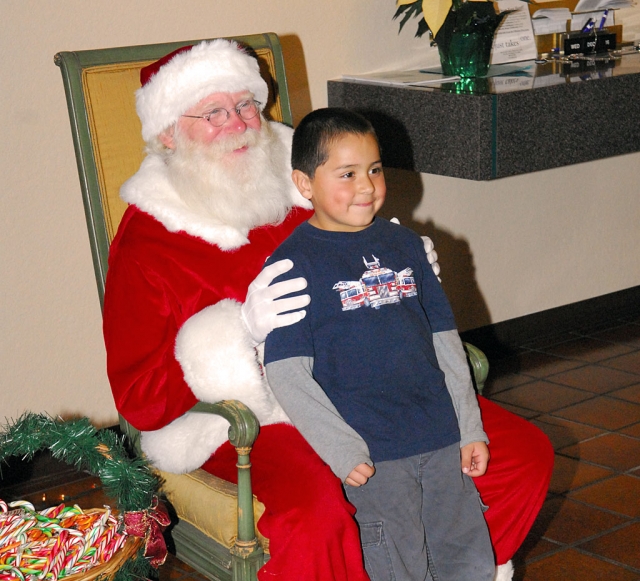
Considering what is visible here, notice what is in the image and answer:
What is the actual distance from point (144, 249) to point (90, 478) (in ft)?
3.75

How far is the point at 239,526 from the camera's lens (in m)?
1.68

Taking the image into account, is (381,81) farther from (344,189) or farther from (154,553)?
(154,553)

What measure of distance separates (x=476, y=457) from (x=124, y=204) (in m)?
0.92

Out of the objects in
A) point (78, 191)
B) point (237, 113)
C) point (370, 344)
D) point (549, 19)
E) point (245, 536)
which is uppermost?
point (549, 19)

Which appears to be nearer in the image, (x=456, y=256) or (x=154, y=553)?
(x=154, y=553)

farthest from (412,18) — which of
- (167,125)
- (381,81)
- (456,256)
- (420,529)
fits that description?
(420,529)

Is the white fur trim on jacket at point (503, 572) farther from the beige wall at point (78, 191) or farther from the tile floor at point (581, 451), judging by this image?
the beige wall at point (78, 191)

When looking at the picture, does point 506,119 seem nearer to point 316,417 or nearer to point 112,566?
point 316,417

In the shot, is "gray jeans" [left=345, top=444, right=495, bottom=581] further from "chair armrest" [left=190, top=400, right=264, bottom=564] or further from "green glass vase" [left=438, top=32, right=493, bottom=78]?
"green glass vase" [left=438, top=32, right=493, bottom=78]

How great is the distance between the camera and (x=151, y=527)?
1.73 metres

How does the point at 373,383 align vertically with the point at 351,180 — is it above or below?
below

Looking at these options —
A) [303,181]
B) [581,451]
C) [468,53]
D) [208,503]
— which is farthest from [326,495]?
[468,53]

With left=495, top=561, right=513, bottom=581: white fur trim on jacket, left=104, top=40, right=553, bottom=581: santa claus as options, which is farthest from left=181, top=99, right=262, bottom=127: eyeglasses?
left=495, top=561, right=513, bottom=581: white fur trim on jacket

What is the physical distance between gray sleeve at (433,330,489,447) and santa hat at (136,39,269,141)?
0.68 m
